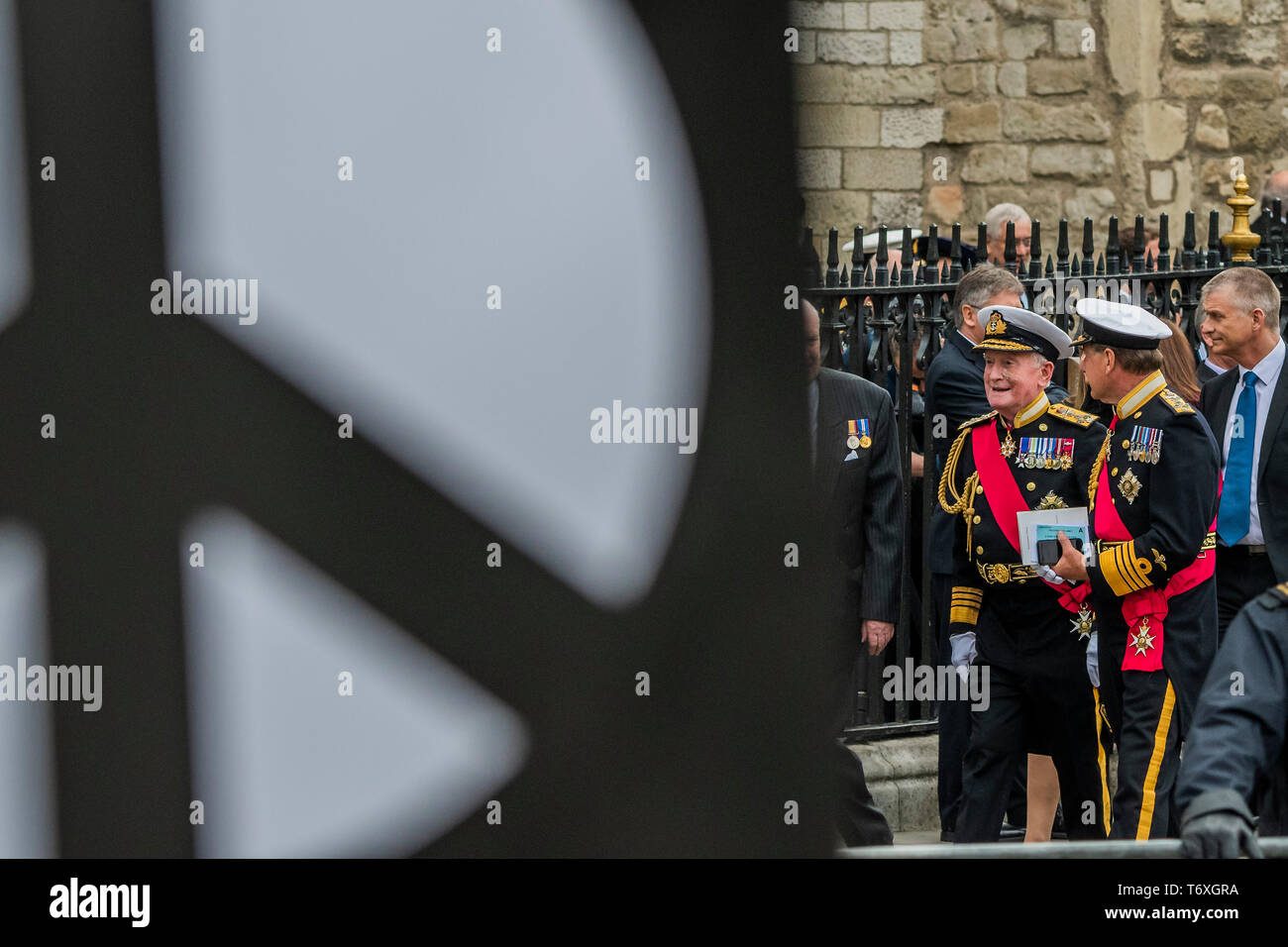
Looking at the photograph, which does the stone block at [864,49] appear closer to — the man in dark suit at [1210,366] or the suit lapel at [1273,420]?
the man in dark suit at [1210,366]

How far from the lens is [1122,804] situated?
441 cm

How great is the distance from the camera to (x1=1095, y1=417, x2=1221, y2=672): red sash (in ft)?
14.5

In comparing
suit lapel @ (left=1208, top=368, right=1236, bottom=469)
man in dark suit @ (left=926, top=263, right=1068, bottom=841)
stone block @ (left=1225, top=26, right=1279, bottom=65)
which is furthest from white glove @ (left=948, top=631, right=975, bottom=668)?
stone block @ (left=1225, top=26, right=1279, bottom=65)

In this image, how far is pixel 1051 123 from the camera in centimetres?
1125

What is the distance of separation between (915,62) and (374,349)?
9062 mm

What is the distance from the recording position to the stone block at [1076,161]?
37.0ft

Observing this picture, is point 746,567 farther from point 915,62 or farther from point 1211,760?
point 915,62

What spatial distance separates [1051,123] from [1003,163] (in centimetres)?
41

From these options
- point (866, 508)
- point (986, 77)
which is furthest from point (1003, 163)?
point (866, 508)

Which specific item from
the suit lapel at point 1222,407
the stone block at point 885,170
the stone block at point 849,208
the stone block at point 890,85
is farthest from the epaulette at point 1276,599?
the stone block at point 885,170

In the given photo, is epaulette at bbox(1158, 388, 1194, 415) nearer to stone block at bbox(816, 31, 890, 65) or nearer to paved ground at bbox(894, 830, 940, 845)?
paved ground at bbox(894, 830, 940, 845)

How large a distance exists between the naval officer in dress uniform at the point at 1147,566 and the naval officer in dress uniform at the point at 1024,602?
0.27ft

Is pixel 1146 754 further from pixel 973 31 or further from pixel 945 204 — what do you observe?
pixel 973 31
